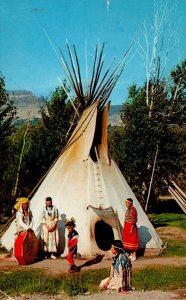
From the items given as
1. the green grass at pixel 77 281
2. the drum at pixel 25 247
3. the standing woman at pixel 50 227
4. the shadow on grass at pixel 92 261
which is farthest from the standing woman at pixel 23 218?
the shadow on grass at pixel 92 261

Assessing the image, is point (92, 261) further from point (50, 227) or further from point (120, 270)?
point (120, 270)

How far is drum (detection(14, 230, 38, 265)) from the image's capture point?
9.32 meters

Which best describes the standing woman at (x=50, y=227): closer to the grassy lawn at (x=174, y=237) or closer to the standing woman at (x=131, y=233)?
the standing woman at (x=131, y=233)

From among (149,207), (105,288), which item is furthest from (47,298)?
(149,207)

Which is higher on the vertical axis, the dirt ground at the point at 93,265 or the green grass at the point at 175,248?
the dirt ground at the point at 93,265

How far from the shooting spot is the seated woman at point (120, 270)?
22.1ft

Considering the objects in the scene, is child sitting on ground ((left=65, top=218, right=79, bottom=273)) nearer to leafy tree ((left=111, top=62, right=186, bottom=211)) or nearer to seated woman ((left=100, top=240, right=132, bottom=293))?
seated woman ((left=100, top=240, right=132, bottom=293))

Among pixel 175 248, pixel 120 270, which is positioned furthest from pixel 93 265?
pixel 175 248

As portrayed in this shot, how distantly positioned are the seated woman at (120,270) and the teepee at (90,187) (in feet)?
9.16

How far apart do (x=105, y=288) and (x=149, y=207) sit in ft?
58.5

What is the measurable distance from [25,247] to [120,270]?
321 centimetres

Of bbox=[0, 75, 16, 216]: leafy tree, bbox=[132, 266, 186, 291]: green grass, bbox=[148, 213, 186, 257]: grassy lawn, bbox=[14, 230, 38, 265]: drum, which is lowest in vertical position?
bbox=[148, 213, 186, 257]: grassy lawn

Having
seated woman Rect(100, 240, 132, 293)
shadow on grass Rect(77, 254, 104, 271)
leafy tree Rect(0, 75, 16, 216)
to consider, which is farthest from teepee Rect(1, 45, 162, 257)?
leafy tree Rect(0, 75, 16, 216)

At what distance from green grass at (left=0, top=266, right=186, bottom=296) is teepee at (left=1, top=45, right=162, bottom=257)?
158cm
